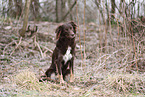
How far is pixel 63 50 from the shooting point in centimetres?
342

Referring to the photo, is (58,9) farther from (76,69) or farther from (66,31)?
(66,31)

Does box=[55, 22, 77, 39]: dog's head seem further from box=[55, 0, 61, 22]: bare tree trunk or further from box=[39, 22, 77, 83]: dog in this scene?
box=[55, 0, 61, 22]: bare tree trunk

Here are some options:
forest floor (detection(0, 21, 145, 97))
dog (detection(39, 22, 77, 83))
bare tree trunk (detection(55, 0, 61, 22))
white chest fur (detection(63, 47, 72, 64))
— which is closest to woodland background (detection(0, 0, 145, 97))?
forest floor (detection(0, 21, 145, 97))

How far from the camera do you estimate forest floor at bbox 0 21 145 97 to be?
2855 millimetres

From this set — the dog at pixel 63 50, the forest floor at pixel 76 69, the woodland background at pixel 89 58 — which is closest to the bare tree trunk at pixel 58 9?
the woodland background at pixel 89 58

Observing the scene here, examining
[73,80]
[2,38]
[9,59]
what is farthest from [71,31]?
[2,38]

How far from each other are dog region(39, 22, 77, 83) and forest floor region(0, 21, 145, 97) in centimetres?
23

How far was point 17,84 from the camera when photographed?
9.93 feet

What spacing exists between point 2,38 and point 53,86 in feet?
12.3

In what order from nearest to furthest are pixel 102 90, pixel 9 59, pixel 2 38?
pixel 102 90 < pixel 9 59 < pixel 2 38

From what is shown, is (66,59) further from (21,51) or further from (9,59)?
(21,51)

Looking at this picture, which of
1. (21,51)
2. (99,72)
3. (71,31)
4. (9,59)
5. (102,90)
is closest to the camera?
(102,90)

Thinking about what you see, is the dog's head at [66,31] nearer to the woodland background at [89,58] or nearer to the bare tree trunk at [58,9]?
the woodland background at [89,58]

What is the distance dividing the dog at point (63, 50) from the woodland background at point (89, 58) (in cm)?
21
